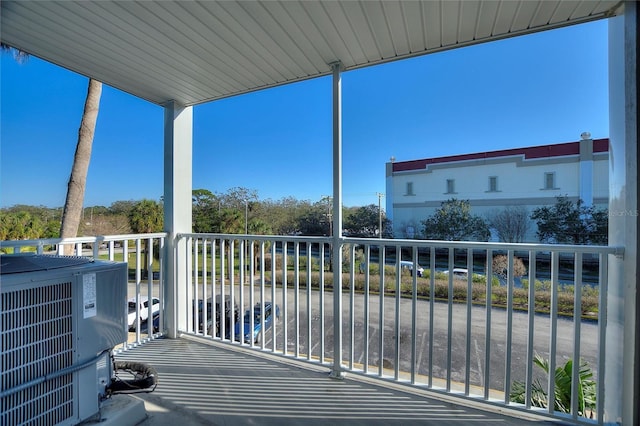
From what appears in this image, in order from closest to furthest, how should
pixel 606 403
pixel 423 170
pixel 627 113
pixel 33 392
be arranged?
pixel 33 392 < pixel 627 113 < pixel 606 403 < pixel 423 170

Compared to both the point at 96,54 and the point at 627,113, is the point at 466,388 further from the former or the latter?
the point at 96,54

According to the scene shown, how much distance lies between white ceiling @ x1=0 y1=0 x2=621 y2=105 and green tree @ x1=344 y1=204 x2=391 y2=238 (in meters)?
1.21

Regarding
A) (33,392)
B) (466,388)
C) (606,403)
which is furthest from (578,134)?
(33,392)

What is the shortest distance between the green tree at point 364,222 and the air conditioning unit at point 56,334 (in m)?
1.60

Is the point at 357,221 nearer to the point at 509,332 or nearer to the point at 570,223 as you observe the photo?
A: the point at 509,332

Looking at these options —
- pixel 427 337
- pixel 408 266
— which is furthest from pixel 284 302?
pixel 427 337

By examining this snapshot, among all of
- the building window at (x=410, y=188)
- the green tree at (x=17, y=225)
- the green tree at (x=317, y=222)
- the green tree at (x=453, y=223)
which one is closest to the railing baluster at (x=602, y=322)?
the green tree at (x=453, y=223)

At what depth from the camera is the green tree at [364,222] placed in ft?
7.83

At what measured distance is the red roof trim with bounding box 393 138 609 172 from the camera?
1838 millimetres

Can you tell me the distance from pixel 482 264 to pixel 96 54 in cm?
300

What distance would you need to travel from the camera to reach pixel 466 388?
5.80ft

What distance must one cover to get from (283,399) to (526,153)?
2802 millimetres

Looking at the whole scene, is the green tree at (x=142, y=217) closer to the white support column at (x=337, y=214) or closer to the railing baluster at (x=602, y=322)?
the white support column at (x=337, y=214)

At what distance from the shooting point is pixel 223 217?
14.0 ft
